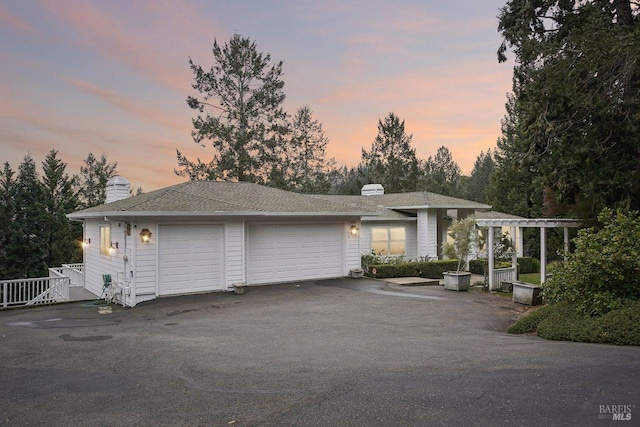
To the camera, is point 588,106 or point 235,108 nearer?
point 588,106

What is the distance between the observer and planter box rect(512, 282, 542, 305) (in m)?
12.2

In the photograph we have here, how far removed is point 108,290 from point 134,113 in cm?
1436

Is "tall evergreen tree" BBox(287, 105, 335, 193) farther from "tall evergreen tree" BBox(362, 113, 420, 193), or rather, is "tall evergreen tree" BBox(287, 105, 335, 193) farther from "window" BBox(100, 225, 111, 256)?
"window" BBox(100, 225, 111, 256)

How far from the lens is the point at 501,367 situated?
5.67 meters

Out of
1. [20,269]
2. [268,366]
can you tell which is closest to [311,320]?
[268,366]

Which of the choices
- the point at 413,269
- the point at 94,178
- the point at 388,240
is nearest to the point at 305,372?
the point at 413,269

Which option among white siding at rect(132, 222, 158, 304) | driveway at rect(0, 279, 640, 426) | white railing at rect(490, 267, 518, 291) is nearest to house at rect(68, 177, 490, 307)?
white siding at rect(132, 222, 158, 304)

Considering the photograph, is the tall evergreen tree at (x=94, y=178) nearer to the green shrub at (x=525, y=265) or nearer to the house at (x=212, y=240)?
the house at (x=212, y=240)

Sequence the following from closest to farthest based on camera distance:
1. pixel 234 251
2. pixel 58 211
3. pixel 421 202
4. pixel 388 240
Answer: pixel 234 251 < pixel 388 240 < pixel 421 202 < pixel 58 211

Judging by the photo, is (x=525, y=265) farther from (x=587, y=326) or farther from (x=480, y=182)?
(x=480, y=182)

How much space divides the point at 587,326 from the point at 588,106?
529 centimetres

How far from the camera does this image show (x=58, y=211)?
3484 cm

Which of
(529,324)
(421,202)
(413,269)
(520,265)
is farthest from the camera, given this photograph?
→ (520,265)

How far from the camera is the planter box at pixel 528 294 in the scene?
482 inches
